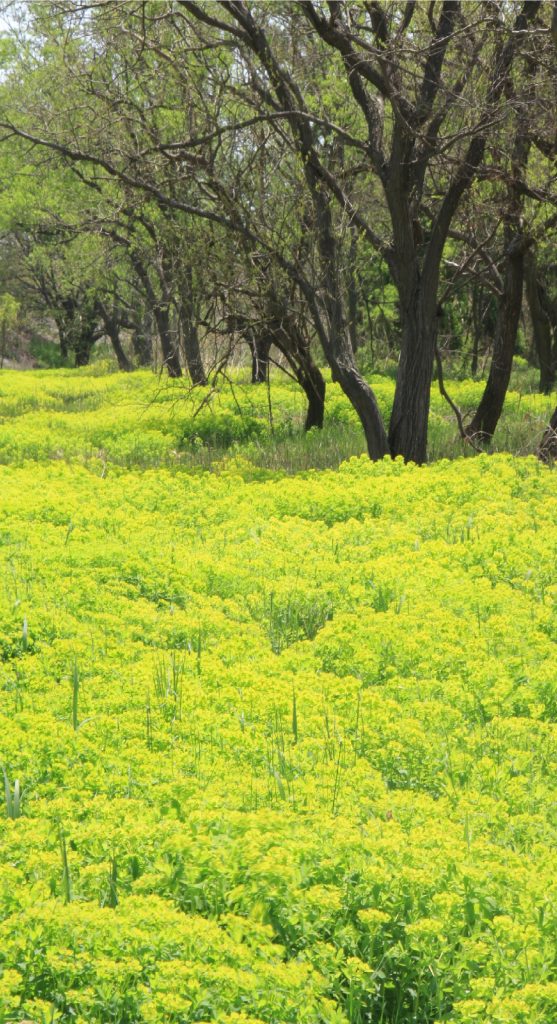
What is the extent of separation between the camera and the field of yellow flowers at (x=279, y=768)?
3482 millimetres

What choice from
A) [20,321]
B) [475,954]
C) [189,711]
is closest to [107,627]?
[189,711]

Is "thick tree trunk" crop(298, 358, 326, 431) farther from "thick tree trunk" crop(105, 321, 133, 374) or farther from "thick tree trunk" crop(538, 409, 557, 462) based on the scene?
"thick tree trunk" crop(105, 321, 133, 374)

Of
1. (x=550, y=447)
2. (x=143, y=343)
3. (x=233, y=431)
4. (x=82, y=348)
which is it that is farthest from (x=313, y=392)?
(x=82, y=348)

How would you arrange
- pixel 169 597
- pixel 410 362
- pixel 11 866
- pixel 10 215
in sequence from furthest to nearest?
pixel 10 215 < pixel 410 362 < pixel 169 597 < pixel 11 866

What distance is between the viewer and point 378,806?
4.52 meters

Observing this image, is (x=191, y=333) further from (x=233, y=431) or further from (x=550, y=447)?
(x=550, y=447)

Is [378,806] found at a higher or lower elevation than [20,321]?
lower

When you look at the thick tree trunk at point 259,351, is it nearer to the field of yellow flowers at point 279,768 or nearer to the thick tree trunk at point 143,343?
the field of yellow flowers at point 279,768

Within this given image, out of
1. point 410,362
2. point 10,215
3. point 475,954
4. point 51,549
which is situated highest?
point 10,215

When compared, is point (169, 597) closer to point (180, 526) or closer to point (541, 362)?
point (180, 526)

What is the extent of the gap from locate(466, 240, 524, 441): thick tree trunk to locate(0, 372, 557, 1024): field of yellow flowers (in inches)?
209

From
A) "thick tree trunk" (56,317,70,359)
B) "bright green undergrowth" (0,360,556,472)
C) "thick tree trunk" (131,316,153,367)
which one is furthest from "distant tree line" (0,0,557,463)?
"thick tree trunk" (56,317,70,359)

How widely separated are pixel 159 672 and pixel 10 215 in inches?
1249

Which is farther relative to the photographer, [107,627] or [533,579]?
[533,579]
